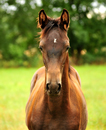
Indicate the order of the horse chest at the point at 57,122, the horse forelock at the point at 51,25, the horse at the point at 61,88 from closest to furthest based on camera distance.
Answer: the horse at the point at 61,88 < the horse forelock at the point at 51,25 < the horse chest at the point at 57,122

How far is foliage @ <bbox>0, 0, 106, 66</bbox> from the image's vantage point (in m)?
22.1

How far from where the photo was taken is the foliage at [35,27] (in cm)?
2214

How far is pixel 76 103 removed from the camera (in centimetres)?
282

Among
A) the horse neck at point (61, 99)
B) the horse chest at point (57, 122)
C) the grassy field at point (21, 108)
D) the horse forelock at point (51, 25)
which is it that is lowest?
the grassy field at point (21, 108)

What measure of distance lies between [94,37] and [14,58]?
31.9 ft

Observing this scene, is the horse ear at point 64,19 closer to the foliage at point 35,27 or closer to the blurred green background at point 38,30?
the blurred green background at point 38,30

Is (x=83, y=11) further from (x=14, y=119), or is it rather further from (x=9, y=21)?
(x=14, y=119)

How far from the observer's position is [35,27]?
23.6m

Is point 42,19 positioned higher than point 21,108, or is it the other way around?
point 42,19

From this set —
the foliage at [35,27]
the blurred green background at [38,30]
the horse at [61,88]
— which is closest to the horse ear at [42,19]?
the horse at [61,88]

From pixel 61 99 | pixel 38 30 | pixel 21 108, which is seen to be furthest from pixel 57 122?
pixel 38 30

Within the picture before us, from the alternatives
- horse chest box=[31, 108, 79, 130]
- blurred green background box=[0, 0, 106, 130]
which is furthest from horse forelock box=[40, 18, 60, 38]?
blurred green background box=[0, 0, 106, 130]

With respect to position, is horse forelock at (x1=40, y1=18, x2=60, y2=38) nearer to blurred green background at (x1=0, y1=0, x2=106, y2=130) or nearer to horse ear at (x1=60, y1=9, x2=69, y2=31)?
horse ear at (x1=60, y1=9, x2=69, y2=31)

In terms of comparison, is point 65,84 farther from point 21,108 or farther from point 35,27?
point 35,27
